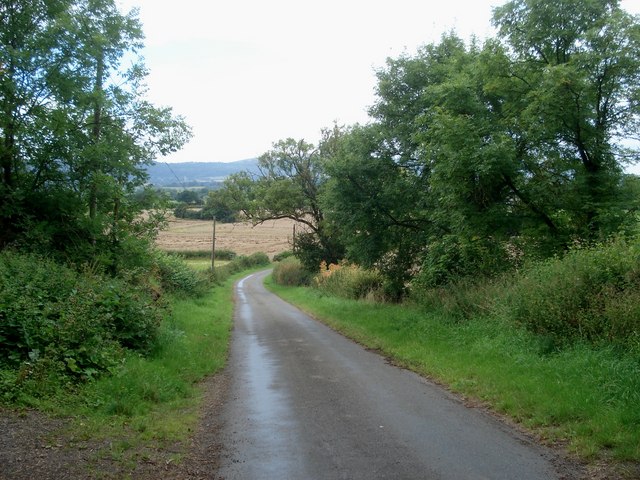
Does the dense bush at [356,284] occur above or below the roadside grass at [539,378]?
below

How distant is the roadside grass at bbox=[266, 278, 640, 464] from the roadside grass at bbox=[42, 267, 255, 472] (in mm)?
4126

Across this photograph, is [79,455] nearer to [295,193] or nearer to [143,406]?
[143,406]

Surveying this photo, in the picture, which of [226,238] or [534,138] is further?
[226,238]

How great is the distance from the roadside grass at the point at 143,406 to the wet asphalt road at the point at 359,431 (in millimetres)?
622

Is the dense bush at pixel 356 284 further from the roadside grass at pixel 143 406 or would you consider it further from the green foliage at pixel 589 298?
the roadside grass at pixel 143 406

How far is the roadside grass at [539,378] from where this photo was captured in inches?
219

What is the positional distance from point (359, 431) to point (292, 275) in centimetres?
4169

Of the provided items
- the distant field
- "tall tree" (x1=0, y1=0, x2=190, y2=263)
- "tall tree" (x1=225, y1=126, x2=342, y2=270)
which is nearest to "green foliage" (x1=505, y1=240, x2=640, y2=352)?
"tall tree" (x1=0, y1=0, x2=190, y2=263)

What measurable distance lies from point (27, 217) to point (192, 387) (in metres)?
6.35

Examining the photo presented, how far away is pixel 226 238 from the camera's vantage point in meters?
99.7

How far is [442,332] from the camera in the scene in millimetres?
12086

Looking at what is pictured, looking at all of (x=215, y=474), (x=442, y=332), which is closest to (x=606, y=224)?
(x=442, y=332)

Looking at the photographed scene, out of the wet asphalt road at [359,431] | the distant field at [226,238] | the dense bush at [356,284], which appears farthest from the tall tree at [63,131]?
the distant field at [226,238]

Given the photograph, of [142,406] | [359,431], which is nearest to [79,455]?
[142,406]
